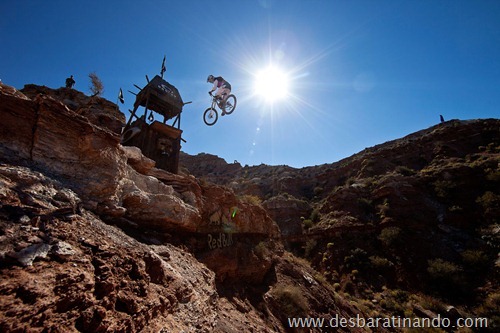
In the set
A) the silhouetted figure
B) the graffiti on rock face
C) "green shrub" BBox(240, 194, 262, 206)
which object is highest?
the silhouetted figure

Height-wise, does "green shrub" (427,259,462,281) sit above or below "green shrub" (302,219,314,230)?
below

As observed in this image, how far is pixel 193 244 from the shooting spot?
8.71m

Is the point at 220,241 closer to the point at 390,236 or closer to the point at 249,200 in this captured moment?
the point at 249,200

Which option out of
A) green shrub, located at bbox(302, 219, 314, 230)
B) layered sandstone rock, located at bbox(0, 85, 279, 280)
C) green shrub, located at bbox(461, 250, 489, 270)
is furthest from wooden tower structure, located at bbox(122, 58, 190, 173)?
green shrub, located at bbox(461, 250, 489, 270)

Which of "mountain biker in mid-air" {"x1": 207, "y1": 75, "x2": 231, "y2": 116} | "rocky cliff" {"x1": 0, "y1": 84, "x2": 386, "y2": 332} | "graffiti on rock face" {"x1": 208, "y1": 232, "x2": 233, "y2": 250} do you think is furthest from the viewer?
"mountain biker in mid-air" {"x1": 207, "y1": 75, "x2": 231, "y2": 116}

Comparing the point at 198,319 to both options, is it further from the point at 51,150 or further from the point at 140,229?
the point at 51,150

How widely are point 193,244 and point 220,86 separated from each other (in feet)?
29.8

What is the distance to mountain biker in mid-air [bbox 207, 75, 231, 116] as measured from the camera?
13.6 m

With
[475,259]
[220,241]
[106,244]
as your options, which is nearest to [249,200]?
[220,241]

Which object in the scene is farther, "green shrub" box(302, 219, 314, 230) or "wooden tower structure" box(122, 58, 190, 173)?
"green shrub" box(302, 219, 314, 230)

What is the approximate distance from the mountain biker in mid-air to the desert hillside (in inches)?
A: 207

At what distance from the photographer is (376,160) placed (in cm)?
3719

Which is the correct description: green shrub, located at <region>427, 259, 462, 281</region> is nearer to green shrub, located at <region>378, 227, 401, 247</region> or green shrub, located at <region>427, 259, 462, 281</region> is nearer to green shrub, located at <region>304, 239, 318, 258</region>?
green shrub, located at <region>378, 227, 401, 247</region>

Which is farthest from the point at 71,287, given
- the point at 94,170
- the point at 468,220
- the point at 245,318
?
the point at 468,220
